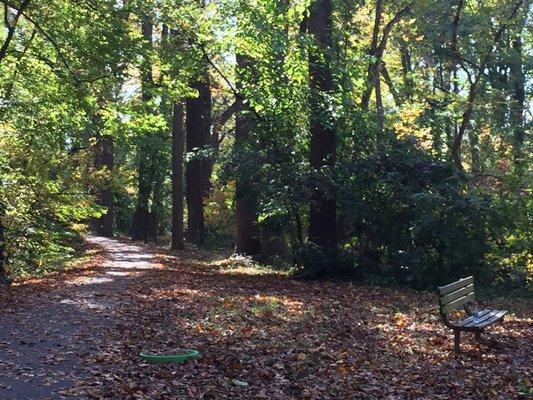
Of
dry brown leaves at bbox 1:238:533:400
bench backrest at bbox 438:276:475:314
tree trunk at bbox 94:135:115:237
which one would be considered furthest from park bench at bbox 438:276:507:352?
tree trunk at bbox 94:135:115:237

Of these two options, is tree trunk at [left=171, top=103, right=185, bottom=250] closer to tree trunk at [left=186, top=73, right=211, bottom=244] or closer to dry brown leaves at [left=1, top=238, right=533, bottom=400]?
tree trunk at [left=186, top=73, right=211, bottom=244]

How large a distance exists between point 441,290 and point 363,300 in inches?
182

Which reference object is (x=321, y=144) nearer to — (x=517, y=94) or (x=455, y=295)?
(x=455, y=295)

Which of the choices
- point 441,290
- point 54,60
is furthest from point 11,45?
point 441,290

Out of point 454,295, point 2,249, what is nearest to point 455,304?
point 454,295

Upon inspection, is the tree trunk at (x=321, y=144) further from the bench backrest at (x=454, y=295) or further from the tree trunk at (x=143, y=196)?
the tree trunk at (x=143, y=196)

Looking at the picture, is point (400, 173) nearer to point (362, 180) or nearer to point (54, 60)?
point (362, 180)

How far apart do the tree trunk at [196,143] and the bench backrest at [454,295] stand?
16.9m

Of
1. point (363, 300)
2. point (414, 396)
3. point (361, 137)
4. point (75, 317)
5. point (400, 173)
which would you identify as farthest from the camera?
point (361, 137)

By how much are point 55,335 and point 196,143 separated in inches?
713

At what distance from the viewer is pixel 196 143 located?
85.5 feet

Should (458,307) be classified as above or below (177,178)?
below

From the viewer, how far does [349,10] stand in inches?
801

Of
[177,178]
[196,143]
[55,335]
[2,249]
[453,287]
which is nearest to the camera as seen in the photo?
[55,335]
